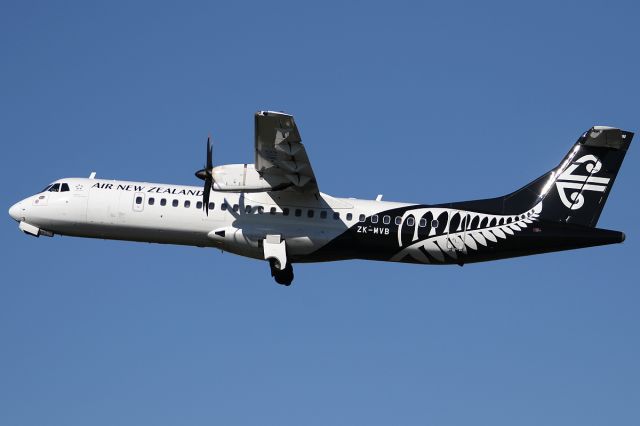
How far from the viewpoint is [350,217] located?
Answer: 3584 centimetres

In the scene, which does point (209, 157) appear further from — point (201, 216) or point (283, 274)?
point (283, 274)

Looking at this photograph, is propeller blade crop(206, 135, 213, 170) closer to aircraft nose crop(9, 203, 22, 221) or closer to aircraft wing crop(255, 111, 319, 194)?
aircraft wing crop(255, 111, 319, 194)

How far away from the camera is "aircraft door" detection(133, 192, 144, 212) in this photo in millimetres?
36500

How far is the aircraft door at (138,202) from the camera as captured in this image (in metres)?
36.5

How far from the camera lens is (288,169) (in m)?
34.4

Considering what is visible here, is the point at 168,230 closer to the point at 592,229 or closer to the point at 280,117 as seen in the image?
the point at 280,117

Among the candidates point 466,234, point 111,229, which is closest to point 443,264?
point 466,234

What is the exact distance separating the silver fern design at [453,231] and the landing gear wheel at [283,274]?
3.75 meters

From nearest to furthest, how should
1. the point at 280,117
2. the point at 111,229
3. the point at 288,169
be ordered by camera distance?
the point at 280,117, the point at 288,169, the point at 111,229

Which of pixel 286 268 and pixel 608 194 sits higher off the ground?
pixel 608 194

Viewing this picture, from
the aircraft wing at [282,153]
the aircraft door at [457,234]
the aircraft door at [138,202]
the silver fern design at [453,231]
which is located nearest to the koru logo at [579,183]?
the silver fern design at [453,231]

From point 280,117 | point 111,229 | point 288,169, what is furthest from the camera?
point 111,229

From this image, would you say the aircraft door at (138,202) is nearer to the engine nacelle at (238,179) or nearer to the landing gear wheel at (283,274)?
the engine nacelle at (238,179)

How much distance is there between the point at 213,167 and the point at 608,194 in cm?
1254
